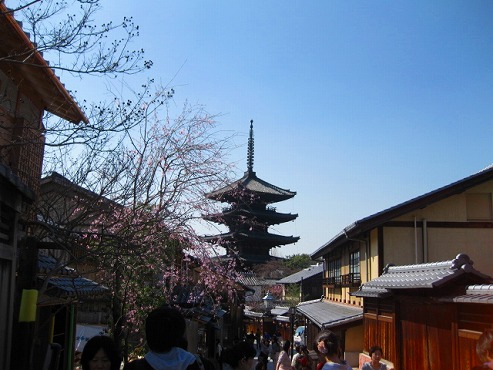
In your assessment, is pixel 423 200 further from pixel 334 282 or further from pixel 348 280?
pixel 334 282

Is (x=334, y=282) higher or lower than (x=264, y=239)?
lower

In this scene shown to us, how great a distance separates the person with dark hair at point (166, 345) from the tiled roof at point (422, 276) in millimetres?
5546

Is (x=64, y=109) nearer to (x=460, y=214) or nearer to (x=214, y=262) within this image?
(x=214, y=262)

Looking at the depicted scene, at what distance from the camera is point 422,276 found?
920 centimetres

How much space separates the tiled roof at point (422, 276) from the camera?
8062 millimetres

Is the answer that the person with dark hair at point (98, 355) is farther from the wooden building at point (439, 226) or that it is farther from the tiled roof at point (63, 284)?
the wooden building at point (439, 226)

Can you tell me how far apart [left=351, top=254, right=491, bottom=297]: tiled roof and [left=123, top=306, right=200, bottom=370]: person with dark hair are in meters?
5.55

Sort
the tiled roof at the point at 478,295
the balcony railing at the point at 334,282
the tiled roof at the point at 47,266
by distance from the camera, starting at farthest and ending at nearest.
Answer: the balcony railing at the point at 334,282
the tiled roof at the point at 47,266
the tiled roof at the point at 478,295

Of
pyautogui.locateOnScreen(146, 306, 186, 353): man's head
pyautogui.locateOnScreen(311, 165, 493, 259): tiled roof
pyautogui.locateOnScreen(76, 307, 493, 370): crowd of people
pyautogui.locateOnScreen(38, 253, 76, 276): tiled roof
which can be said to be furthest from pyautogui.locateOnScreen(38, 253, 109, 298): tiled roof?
pyautogui.locateOnScreen(311, 165, 493, 259): tiled roof

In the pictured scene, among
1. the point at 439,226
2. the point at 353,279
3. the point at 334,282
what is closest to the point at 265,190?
the point at 334,282

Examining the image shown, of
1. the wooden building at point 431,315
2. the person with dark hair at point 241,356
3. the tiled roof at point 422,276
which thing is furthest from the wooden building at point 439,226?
the person with dark hair at point 241,356

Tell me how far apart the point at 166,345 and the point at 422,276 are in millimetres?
6792

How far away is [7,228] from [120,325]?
665 cm

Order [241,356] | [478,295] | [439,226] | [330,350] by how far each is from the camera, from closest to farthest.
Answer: [241,356], [330,350], [478,295], [439,226]
